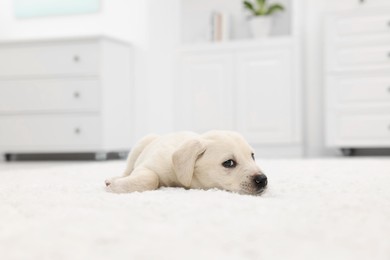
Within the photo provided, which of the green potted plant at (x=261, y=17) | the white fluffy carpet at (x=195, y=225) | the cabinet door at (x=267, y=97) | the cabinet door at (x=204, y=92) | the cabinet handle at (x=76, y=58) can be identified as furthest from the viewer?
the green potted plant at (x=261, y=17)

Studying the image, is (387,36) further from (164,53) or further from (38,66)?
(38,66)

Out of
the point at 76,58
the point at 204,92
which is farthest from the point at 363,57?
the point at 76,58

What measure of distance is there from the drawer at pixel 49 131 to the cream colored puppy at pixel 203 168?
2.67 meters

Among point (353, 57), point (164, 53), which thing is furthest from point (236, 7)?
point (353, 57)

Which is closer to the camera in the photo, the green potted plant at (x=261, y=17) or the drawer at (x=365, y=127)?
the drawer at (x=365, y=127)

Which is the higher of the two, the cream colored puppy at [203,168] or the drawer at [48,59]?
the drawer at [48,59]

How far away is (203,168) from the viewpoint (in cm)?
127

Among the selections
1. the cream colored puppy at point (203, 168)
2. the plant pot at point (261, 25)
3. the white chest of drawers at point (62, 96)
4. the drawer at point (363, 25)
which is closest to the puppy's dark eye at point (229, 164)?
the cream colored puppy at point (203, 168)

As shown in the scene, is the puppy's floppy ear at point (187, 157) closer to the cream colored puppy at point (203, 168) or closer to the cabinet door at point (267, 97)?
the cream colored puppy at point (203, 168)

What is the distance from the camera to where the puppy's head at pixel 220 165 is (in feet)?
3.97

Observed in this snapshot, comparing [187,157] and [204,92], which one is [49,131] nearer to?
[204,92]

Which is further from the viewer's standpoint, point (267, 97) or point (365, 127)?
point (267, 97)

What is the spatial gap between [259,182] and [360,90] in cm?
294

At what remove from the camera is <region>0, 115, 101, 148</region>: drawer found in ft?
13.0
